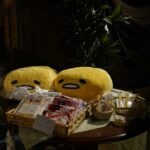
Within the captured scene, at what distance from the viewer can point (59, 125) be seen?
1268 millimetres

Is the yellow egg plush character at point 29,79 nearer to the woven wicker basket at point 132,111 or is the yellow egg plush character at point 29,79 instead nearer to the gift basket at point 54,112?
→ the gift basket at point 54,112

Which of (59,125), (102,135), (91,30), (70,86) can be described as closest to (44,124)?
(59,125)

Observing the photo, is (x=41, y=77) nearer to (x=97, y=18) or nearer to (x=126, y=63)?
(x=97, y=18)

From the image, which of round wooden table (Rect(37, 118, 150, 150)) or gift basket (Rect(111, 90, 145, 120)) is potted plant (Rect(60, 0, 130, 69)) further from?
round wooden table (Rect(37, 118, 150, 150))

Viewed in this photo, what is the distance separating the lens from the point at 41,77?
167 centimetres

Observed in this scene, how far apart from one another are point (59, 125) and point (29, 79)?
0.46 metres

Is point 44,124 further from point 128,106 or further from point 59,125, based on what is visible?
point 128,106

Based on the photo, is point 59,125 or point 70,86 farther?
point 70,86

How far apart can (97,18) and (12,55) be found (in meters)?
0.92

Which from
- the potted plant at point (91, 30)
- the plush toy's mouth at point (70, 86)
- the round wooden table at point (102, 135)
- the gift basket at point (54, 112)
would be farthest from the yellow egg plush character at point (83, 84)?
the potted plant at point (91, 30)

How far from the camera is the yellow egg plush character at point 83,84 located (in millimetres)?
1568

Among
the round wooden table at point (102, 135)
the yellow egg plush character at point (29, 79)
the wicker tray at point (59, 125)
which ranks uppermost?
the yellow egg plush character at point (29, 79)

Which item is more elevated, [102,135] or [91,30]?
[91,30]

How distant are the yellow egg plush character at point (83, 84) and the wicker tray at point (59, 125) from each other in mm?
135
